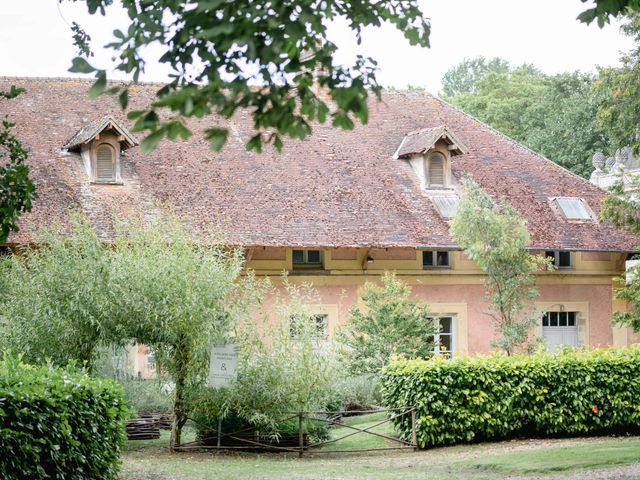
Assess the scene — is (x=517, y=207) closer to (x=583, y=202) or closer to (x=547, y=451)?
(x=583, y=202)

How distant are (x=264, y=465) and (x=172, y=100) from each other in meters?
11.7

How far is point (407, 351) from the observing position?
75.2 feet

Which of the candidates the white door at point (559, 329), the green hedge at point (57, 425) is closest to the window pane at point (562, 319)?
the white door at point (559, 329)

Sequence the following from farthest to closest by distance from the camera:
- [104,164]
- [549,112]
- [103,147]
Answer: [549,112] → [103,147] → [104,164]

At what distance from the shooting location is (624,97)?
25.3 m

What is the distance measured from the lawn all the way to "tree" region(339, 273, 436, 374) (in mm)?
3248

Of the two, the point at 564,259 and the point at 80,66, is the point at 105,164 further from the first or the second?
the point at 80,66

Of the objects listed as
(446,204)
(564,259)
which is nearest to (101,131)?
(446,204)

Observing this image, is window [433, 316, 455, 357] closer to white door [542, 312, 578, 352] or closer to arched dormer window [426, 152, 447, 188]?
white door [542, 312, 578, 352]

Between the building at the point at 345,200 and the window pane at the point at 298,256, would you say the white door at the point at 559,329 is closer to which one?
the building at the point at 345,200

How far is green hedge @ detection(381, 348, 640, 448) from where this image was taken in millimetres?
18484

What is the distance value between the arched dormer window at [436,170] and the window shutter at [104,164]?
8427 millimetres

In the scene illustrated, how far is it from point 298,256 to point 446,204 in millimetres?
4288

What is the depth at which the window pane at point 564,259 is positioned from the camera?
28.7 metres
